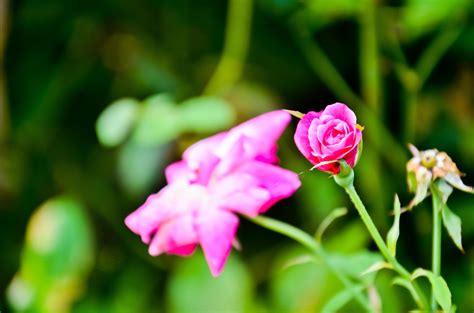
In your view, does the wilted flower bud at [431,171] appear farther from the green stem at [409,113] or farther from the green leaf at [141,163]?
the green leaf at [141,163]

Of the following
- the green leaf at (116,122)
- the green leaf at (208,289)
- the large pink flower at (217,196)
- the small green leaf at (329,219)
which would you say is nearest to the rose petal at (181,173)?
the large pink flower at (217,196)

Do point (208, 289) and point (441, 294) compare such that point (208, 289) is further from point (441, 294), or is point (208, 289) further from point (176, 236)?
point (441, 294)

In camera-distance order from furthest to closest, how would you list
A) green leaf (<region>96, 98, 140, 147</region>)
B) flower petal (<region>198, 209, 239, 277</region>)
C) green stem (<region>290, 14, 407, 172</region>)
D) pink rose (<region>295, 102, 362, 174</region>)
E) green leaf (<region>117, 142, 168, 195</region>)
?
green leaf (<region>117, 142, 168, 195</region>), green stem (<region>290, 14, 407, 172</region>), green leaf (<region>96, 98, 140, 147</region>), flower petal (<region>198, 209, 239, 277</region>), pink rose (<region>295, 102, 362, 174</region>)

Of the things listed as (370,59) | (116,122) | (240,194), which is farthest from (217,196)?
(370,59)

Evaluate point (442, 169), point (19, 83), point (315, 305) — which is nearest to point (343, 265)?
point (442, 169)

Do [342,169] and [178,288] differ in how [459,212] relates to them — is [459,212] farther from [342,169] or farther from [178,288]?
[342,169]

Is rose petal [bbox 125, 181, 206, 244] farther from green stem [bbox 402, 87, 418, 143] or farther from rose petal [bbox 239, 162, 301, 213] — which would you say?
green stem [bbox 402, 87, 418, 143]

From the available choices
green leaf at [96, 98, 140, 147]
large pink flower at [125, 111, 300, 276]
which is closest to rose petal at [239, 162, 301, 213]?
large pink flower at [125, 111, 300, 276]
